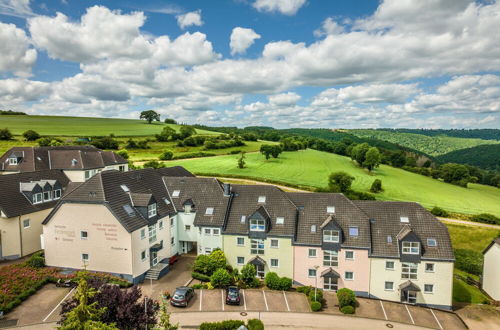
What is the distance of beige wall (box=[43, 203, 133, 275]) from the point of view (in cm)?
3412

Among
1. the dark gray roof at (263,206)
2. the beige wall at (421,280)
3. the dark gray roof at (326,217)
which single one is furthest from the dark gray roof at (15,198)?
the beige wall at (421,280)

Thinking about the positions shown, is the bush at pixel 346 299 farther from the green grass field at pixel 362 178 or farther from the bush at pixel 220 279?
the green grass field at pixel 362 178

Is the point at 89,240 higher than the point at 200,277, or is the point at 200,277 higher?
the point at 89,240

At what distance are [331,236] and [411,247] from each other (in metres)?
8.97

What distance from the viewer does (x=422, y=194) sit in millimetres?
92250

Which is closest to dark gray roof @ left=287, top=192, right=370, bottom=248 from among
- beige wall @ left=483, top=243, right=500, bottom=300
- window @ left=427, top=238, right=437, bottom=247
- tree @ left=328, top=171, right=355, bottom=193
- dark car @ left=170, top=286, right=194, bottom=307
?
window @ left=427, top=238, right=437, bottom=247

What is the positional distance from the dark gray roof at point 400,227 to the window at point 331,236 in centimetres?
444

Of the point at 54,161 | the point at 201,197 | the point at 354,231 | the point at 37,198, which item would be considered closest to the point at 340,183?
the point at 354,231

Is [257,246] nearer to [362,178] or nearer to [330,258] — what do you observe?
[330,258]

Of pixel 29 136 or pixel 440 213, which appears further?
pixel 29 136

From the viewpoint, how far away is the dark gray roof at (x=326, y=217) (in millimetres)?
37375

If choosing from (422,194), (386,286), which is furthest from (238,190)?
(422,194)

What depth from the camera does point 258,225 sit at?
3944 centimetres

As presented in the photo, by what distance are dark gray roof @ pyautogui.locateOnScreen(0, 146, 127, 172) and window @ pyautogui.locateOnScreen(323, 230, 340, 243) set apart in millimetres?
50324
